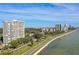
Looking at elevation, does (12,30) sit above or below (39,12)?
below

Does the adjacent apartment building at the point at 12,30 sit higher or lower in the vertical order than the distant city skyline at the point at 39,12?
lower


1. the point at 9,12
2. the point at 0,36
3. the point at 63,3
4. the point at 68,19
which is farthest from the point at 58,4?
the point at 0,36

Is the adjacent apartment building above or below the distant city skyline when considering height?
below

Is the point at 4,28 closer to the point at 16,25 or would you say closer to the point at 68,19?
the point at 16,25
